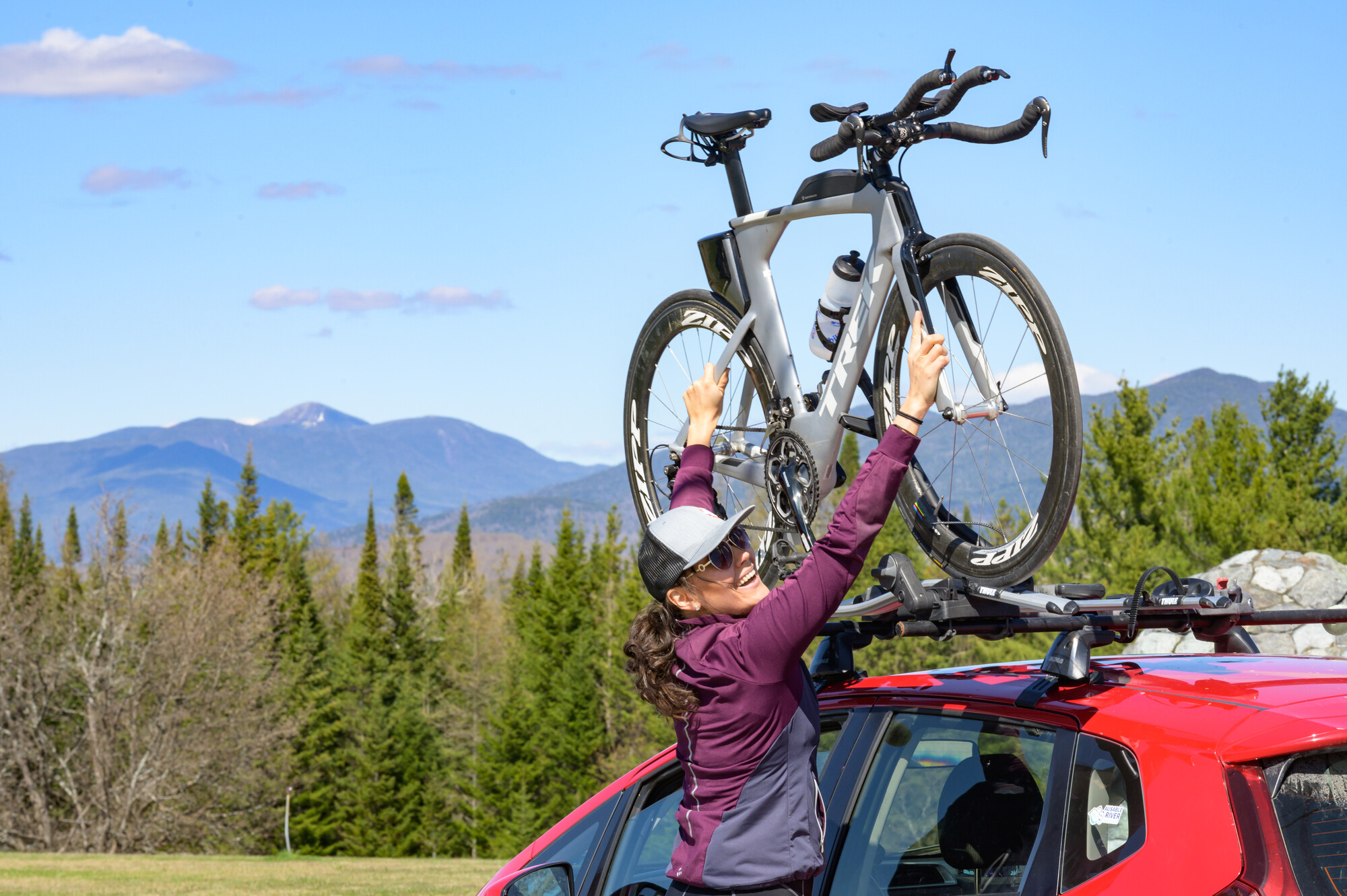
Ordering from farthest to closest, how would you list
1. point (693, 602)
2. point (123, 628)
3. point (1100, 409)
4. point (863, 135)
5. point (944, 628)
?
point (123, 628)
point (1100, 409)
point (863, 135)
point (944, 628)
point (693, 602)

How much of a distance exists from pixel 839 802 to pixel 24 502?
106543 mm

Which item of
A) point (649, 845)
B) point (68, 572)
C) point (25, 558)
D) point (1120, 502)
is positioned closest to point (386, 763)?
point (68, 572)

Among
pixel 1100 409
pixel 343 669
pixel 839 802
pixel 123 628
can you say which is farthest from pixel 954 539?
pixel 343 669

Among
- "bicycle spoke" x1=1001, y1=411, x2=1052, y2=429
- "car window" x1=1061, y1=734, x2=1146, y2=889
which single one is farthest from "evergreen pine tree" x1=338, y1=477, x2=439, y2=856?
"car window" x1=1061, y1=734, x2=1146, y2=889

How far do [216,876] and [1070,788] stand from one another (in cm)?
1811

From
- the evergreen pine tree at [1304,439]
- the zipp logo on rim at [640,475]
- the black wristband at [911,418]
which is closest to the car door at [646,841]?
the black wristband at [911,418]

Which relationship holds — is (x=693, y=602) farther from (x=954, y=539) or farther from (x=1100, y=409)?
(x=1100, y=409)

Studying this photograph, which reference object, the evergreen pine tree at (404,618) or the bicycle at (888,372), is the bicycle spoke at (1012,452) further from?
the evergreen pine tree at (404,618)

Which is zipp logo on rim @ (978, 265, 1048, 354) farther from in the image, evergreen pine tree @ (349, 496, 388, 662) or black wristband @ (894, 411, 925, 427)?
evergreen pine tree @ (349, 496, 388, 662)

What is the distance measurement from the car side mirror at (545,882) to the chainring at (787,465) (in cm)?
154

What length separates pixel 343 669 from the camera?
211 ft

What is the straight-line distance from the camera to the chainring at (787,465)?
4848mm

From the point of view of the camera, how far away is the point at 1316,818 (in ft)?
8.01

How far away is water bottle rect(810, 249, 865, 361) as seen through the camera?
191 inches
